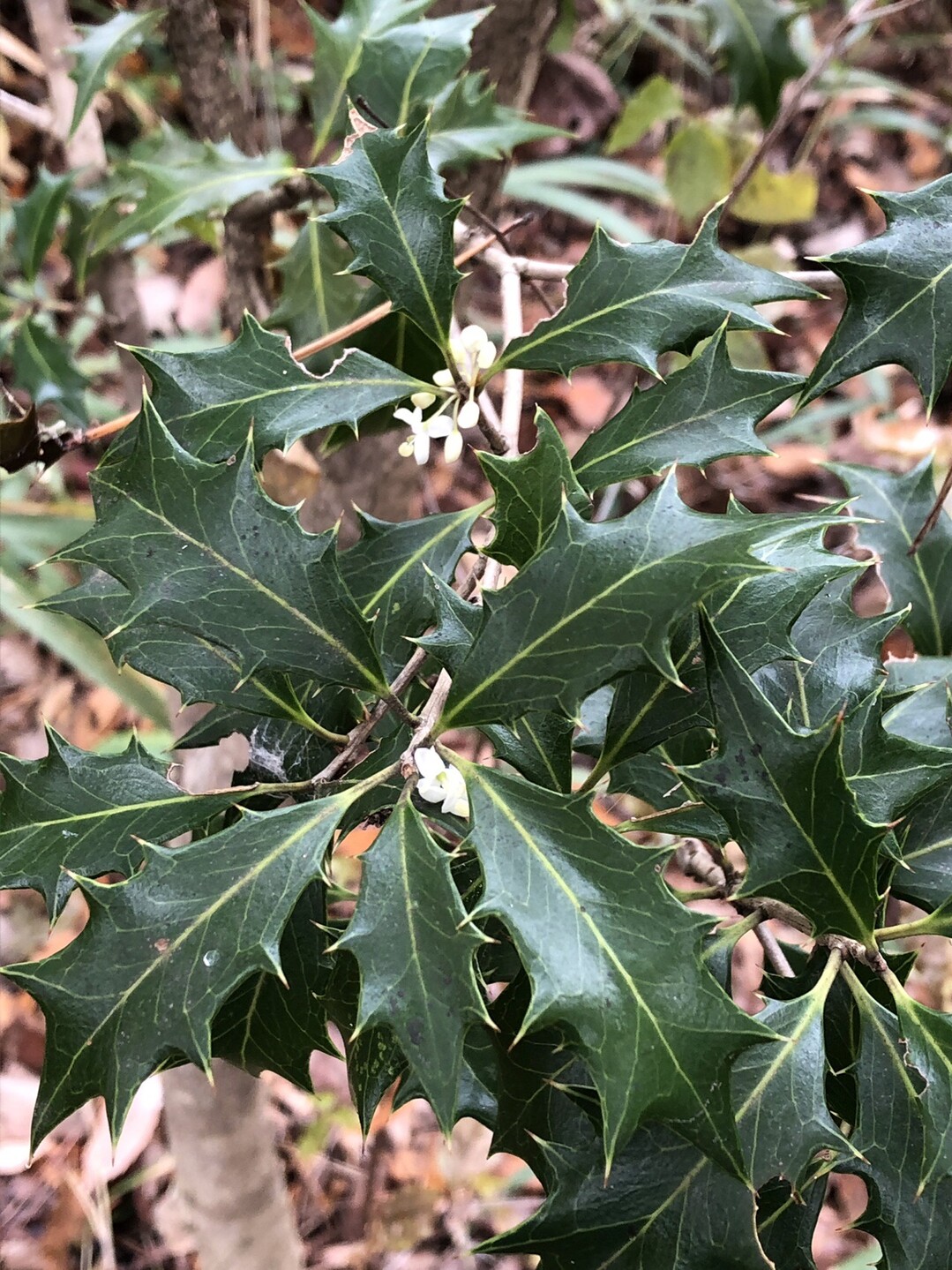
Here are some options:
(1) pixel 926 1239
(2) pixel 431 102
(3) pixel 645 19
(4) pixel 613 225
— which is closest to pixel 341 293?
(2) pixel 431 102

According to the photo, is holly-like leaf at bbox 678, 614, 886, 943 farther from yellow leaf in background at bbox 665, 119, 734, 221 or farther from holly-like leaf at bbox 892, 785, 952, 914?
yellow leaf in background at bbox 665, 119, 734, 221

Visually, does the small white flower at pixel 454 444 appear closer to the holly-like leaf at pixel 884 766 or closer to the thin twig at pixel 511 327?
the thin twig at pixel 511 327

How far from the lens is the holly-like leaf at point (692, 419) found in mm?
469

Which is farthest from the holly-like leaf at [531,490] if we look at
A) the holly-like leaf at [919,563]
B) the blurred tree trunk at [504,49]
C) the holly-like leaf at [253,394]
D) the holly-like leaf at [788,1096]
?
the blurred tree trunk at [504,49]

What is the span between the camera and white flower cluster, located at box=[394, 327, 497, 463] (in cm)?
54

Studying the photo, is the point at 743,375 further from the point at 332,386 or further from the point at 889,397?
the point at 889,397

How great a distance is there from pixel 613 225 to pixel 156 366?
1.56 meters

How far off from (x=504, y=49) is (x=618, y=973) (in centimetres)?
89

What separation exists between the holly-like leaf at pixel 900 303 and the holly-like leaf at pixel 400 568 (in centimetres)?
20

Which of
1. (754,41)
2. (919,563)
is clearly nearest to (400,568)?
(919,563)


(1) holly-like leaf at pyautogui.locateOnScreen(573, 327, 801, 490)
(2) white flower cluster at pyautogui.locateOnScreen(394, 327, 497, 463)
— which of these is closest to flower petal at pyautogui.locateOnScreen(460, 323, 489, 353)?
(2) white flower cluster at pyautogui.locateOnScreen(394, 327, 497, 463)

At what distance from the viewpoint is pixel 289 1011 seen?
1.64 feet

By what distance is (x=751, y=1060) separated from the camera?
43 cm

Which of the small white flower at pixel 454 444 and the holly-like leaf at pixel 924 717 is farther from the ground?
the small white flower at pixel 454 444
